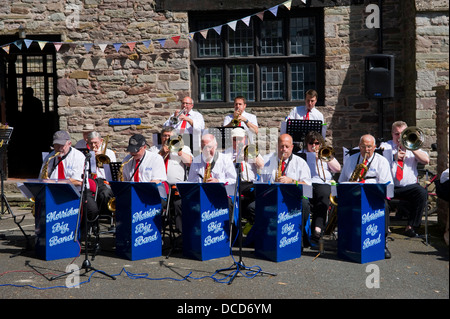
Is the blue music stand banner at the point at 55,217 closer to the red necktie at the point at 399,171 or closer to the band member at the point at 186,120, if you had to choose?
the band member at the point at 186,120

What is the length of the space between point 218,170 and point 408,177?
9.56 ft

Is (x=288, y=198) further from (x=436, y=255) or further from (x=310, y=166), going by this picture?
(x=436, y=255)

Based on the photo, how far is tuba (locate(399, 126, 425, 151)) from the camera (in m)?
8.33

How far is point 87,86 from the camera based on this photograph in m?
12.0

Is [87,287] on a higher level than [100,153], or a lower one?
lower

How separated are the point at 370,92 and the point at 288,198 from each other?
4.45 metres

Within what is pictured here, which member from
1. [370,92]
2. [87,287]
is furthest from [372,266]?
[370,92]

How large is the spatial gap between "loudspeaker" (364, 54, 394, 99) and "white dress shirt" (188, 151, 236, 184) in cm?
388

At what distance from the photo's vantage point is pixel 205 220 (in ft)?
22.7

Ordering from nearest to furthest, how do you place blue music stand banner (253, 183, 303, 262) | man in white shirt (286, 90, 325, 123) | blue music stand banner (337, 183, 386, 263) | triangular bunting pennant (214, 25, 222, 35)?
blue music stand banner (337, 183, 386, 263), blue music stand banner (253, 183, 303, 262), man in white shirt (286, 90, 325, 123), triangular bunting pennant (214, 25, 222, 35)

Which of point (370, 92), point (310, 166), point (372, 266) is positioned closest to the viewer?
point (372, 266)

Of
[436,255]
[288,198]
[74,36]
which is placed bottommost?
[436,255]

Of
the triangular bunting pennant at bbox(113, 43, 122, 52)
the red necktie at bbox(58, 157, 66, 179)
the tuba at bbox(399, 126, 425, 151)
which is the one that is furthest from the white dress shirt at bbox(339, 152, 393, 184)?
the triangular bunting pennant at bbox(113, 43, 122, 52)

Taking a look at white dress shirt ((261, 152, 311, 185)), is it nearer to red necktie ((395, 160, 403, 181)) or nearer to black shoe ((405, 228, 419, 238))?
red necktie ((395, 160, 403, 181))
